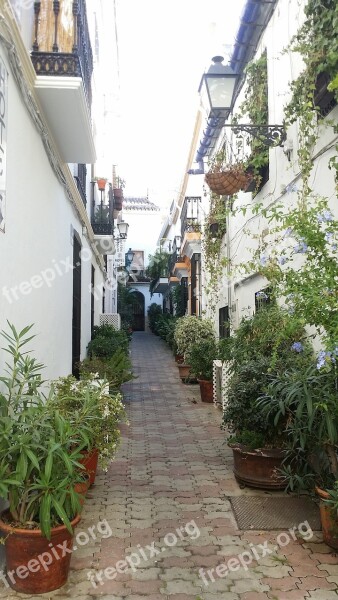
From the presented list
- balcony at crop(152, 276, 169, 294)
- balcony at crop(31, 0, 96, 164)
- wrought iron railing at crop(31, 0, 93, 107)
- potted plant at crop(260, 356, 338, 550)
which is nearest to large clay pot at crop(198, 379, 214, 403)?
potted plant at crop(260, 356, 338, 550)

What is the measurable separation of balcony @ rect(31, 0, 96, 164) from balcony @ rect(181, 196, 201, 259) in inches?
263

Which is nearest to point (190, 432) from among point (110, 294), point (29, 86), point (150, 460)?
point (150, 460)

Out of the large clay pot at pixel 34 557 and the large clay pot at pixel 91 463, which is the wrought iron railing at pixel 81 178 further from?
the large clay pot at pixel 34 557

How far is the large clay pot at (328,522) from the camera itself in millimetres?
3293

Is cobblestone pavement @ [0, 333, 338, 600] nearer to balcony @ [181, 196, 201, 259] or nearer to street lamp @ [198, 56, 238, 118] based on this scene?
street lamp @ [198, 56, 238, 118]

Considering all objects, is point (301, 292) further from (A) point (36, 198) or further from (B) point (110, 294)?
(B) point (110, 294)

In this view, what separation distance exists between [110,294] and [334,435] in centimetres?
1552

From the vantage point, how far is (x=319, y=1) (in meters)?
4.07

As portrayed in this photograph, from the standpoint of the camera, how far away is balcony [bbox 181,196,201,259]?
12.9 metres

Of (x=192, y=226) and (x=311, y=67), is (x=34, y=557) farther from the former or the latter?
(x=192, y=226)

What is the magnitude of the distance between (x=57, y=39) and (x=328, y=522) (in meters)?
4.81

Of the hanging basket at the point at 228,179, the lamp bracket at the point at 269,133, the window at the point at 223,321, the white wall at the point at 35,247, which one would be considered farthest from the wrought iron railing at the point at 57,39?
the window at the point at 223,321

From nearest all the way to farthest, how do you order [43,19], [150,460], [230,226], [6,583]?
1. [6,583]
2. [43,19]
3. [150,460]
4. [230,226]

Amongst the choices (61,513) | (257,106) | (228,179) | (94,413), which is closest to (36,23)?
(228,179)
